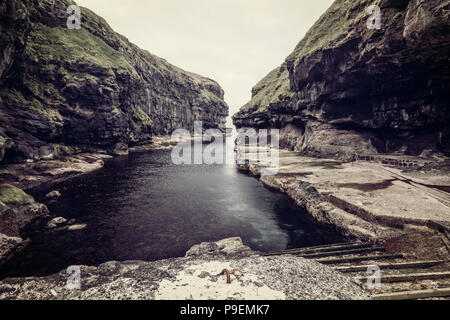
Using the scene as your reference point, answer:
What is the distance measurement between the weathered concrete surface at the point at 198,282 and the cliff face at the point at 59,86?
3052cm

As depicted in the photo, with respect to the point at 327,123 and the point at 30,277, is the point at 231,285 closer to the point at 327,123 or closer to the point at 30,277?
the point at 30,277

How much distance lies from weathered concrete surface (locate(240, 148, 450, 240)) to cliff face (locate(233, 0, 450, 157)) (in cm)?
1158

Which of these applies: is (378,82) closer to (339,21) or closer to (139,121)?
(339,21)

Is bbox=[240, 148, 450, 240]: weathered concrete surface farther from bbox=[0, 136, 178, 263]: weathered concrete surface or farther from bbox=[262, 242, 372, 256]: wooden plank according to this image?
bbox=[0, 136, 178, 263]: weathered concrete surface

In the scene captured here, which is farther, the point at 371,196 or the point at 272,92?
the point at 272,92

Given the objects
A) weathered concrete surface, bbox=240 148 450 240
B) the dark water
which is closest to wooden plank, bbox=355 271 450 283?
weathered concrete surface, bbox=240 148 450 240

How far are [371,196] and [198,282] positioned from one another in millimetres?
21662

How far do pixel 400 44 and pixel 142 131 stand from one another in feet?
316

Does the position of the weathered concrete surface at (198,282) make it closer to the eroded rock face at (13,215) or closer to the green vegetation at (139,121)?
the eroded rock face at (13,215)

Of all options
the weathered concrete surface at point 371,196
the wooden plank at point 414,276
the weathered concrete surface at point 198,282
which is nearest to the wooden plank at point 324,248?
the weathered concrete surface at point 371,196

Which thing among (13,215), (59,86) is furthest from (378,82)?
(59,86)

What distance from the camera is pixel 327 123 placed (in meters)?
56.6

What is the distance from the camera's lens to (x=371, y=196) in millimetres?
24219

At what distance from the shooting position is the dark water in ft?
61.7
